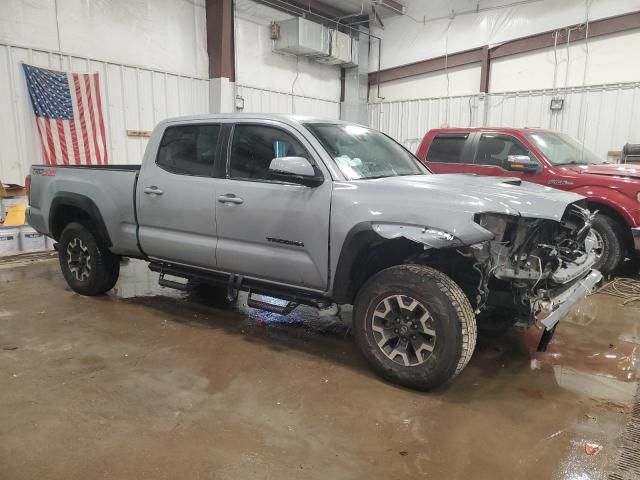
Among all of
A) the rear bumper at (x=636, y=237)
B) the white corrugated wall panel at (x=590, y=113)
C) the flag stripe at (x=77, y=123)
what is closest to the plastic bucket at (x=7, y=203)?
the flag stripe at (x=77, y=123)

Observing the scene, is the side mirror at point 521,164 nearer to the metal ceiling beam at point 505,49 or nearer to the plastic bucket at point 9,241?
the metal ceiling beam at point 505,49

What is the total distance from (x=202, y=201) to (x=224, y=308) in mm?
1371

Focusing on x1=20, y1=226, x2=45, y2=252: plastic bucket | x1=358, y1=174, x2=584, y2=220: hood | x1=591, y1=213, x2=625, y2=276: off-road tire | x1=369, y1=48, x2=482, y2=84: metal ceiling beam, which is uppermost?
x1=369, y1=48, x2=482, y2=84: metal ceiling beam

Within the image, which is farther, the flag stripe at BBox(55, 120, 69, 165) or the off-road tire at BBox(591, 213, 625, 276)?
the flag stripe at BBox(55, 120, 69, 165)

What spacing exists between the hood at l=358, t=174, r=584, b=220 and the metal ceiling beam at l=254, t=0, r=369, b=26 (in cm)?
962

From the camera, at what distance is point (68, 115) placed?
26.7ft

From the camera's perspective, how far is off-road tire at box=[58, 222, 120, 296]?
479 centimetres

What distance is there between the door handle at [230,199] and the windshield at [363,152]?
2.58ft

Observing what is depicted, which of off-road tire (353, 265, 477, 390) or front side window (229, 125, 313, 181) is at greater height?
front side window (229, 125, 313, 181)

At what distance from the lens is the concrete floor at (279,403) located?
2.36 metres

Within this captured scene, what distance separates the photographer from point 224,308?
15.9 feet

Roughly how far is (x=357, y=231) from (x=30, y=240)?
6343 mm

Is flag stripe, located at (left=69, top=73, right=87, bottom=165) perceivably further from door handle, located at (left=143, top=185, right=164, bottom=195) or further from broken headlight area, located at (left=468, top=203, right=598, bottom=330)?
broken headlight area, located at (left=468, top=203, right=598, bottom=330)

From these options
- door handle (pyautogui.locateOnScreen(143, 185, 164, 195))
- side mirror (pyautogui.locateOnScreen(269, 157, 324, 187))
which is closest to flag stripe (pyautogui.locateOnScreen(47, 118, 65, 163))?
door handle (pyautogui.locateOnScreen(143, 185, 164, 195))
